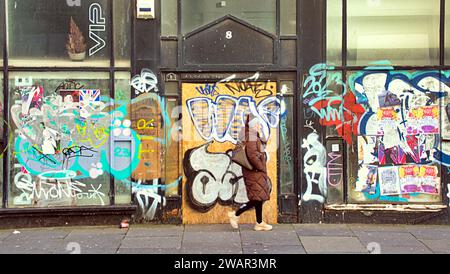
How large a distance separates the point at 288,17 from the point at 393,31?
5.45 feet

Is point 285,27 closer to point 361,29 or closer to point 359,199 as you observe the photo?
point 361,29

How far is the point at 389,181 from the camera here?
966cm

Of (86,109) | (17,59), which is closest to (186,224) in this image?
(86,109)

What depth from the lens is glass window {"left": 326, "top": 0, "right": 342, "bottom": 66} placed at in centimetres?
962

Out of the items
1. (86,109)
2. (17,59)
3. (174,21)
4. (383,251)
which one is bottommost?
(383,251)

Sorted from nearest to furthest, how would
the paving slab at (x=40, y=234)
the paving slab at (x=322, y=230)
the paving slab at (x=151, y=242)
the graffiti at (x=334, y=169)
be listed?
1. the paving slab at (x=151, y=242)
2. the paving slab at (x=40, y=234)
3. the paving slab at (x=322, y=230)
4. the graffiti at (x=334, y=169)

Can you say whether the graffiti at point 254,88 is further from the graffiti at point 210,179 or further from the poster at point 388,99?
the poster at point 388,99

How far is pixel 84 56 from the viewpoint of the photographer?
31.1ft

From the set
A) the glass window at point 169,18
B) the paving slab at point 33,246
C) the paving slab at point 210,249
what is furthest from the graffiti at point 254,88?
the paving slab at point 33,246

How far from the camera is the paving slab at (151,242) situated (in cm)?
838

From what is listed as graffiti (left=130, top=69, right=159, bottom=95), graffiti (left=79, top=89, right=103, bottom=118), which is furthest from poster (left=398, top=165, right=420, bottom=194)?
graffiti (left=79, top=89, right=103, bottom=118)

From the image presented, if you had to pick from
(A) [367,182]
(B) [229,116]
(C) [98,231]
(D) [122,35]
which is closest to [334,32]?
(B) [229,116]

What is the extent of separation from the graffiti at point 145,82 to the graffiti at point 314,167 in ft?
8.10
